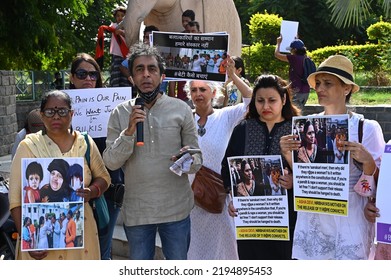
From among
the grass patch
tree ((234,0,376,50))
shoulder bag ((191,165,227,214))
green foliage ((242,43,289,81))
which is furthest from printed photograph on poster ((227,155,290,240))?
tree ((234,0,376,50))

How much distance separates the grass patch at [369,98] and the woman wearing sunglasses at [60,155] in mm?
9277

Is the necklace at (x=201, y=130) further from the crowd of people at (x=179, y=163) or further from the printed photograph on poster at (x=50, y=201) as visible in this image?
the printed photograph on poster at (x=50, y=201)

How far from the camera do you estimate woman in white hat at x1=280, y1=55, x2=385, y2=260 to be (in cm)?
397

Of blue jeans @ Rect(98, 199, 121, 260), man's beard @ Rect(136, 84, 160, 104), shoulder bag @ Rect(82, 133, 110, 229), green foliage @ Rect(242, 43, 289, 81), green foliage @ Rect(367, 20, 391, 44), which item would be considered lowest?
blue jeans @ Rect(98, 199, 121, 260)

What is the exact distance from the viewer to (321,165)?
3.96 meters

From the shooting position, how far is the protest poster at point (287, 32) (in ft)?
27.7

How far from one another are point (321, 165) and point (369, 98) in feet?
34.2

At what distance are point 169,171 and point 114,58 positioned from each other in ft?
10.7

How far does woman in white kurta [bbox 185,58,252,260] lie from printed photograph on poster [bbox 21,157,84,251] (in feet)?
4.04

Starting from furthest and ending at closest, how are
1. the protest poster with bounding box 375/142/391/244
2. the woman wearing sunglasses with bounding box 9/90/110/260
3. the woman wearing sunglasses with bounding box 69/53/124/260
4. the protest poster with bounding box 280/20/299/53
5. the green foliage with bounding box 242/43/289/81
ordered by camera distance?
the green foliage with bounding box 242/43/289/81 < the protest poster with bounding box 280/20/299/53 < the woman wearing sunglasses with bounding box 69/53/124/260 < the woman wearing sunglasses with bounding box 9/90/110/260 < the protest poster with bounding box 375/142/391/244

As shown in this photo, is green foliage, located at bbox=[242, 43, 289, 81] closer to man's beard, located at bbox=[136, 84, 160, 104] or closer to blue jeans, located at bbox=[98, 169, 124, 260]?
blue jeans, located at bbox=[98, 169, 124, 260]

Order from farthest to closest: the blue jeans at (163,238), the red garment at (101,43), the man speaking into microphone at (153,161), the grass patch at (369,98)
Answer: the grass patch at (369,98)
the red garment at (101,43)
the blue jeans at (163,238)
the man speaking into microphone at (153,161)

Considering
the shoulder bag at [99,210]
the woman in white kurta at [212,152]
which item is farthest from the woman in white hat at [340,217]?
the shoulder bag at [99,210]

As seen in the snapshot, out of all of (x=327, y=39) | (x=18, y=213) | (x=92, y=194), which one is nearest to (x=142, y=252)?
(x=92, y=194)
